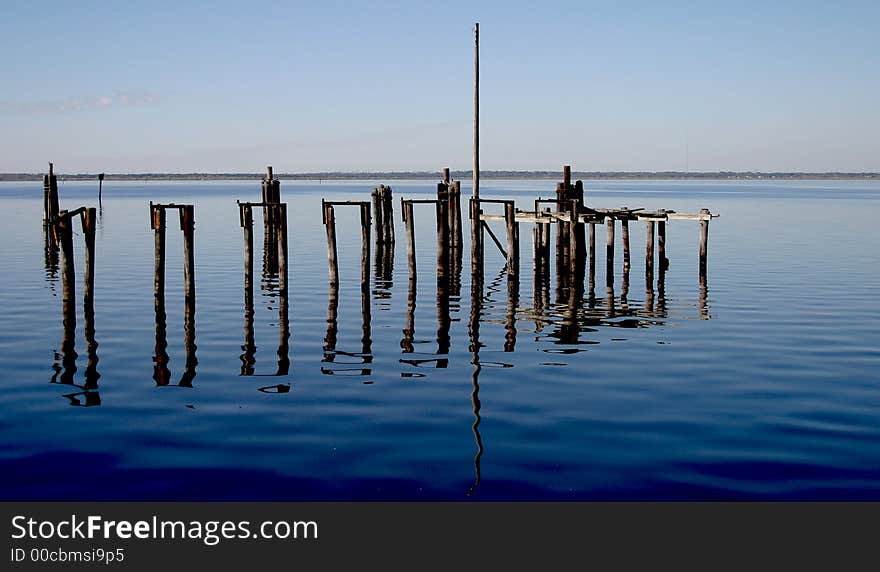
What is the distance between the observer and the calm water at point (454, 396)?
11.7 m

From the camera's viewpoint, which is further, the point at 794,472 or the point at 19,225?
the point at 19,225

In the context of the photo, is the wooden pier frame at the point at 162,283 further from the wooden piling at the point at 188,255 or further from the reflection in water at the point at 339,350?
the reflection in water at the point at 339,350

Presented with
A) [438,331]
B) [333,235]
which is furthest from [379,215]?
[438,331]

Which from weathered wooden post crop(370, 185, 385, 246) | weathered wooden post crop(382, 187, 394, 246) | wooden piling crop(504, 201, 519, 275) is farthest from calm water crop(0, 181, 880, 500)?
weathered wooden post crop(382, 187, 394, 246)

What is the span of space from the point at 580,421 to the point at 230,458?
15.6ft

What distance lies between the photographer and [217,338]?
2142cm

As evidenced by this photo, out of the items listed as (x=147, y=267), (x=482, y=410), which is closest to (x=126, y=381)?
(x=482, y=410)

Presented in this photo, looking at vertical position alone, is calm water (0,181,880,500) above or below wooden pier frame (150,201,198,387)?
Result: below

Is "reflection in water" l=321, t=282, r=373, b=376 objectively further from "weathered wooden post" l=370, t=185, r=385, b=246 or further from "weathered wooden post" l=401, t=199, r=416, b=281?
"weathered wooden post" l=370, t=185, r=385, b=246

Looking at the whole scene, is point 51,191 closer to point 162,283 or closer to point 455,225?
point 455,225

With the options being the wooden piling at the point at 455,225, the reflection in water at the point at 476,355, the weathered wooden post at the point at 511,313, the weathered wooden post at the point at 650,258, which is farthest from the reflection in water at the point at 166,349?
the weathered wooden post at the point at 650,258

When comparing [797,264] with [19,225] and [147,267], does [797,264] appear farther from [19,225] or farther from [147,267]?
[19,225]

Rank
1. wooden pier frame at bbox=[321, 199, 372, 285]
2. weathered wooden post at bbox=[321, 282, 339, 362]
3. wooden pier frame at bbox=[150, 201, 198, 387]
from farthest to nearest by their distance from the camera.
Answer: wooden pier frame at bbox=[321, 199, 372, 285] < wooden pier frame at bbox=[150, 201, 198, 387] < weathered wooden post at bbox=[321, 282, 339, 362]

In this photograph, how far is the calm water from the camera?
11680mm
